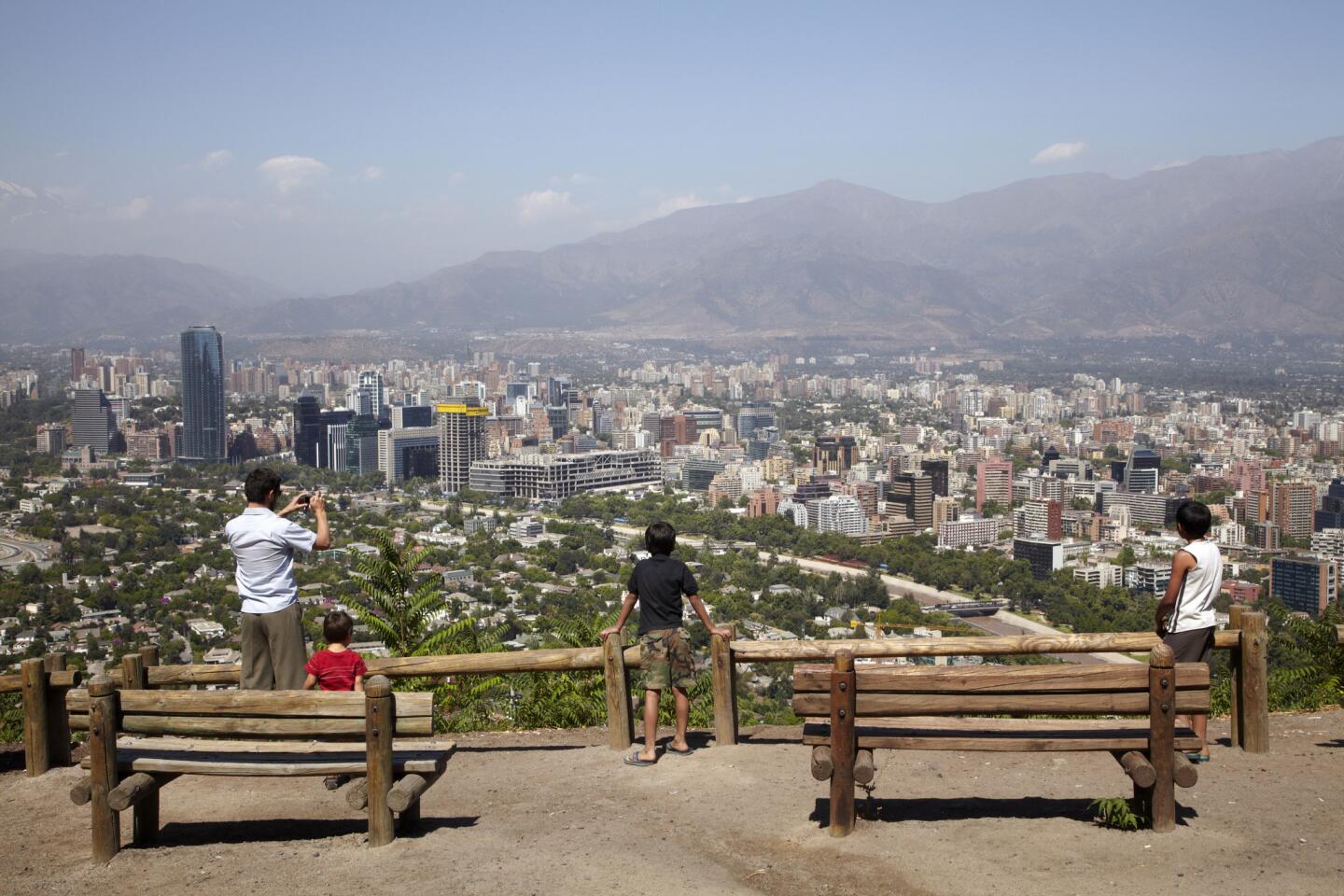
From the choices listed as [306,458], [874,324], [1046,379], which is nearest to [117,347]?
[306,458]

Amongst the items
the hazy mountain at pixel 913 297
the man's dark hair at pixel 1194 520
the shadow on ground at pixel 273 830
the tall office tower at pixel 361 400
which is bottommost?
the tall office tower at pixel 361 400

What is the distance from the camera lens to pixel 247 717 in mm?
3318

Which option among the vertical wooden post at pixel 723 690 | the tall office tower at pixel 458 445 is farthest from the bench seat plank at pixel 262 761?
the tall office tower at pixel 458 445

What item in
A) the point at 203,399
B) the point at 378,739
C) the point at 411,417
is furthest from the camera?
the point at 411,417

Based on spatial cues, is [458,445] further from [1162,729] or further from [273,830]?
[1162,729]

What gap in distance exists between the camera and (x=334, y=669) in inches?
150

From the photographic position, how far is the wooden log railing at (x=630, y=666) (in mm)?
4137

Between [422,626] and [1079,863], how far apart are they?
11.5 feet

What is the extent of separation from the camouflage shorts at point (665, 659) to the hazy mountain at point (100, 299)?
89430 millimetres

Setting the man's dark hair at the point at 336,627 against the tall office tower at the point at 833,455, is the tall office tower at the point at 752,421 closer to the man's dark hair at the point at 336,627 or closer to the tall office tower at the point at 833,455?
the tall office tower at the point at 833,455

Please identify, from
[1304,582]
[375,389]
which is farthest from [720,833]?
[375,389]

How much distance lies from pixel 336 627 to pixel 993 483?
121ft

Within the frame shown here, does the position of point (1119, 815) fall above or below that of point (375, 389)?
above

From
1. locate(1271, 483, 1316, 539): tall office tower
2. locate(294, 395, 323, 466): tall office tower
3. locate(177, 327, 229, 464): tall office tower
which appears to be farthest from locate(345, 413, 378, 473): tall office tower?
locate(1271, 483, 1316, 539): tall office tower
